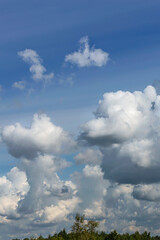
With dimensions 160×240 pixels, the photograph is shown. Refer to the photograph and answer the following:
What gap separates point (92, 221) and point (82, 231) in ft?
45.0

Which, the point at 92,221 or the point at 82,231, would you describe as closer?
the point at 82,231

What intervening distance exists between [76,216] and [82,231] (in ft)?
26.8

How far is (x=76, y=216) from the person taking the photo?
180 m

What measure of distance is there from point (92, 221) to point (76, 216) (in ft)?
54.1

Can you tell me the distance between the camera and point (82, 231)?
179750 millimetres

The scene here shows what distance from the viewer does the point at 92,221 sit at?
192250mm

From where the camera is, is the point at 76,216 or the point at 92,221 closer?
the point at 76,216
